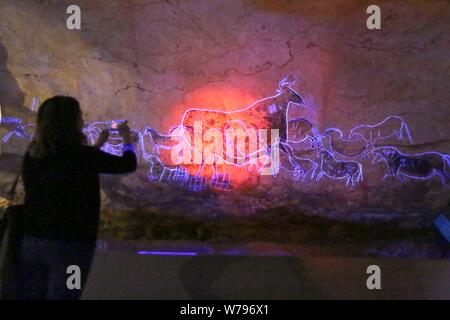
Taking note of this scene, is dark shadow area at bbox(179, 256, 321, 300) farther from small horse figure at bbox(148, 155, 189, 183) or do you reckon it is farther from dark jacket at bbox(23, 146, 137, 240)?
dark jacket at bbox(23, 146, 137, 240)

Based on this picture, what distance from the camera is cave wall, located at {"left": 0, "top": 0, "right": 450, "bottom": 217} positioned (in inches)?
178

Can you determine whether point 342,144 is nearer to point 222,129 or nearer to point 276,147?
point 276,147

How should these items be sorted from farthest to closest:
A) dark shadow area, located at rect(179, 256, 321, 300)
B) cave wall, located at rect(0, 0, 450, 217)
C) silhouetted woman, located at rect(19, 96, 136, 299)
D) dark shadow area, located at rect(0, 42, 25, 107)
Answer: dark shadow area, located at rect(0, 42, 25, 107) < cave wall, located at rect(0, 0, 450, 217) < dark shadow area, located at rect(179, 256, 321, 300) < silhouetted woman, located at rect(19, 96, 136, 299)

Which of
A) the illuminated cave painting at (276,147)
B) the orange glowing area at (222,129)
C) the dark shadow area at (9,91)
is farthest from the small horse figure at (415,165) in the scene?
the dark shadow area at (9,91)

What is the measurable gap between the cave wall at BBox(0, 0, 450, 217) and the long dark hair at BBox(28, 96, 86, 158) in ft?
5.97

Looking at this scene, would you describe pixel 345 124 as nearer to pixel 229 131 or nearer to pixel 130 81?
pixel 229 131

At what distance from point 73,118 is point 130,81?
6.21 ft

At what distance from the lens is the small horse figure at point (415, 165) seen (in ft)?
15.4

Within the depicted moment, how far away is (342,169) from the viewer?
15.6ft

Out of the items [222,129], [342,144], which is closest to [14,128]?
[222,129]

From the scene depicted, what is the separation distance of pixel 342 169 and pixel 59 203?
2838 millimetres

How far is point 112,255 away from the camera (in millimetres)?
4441

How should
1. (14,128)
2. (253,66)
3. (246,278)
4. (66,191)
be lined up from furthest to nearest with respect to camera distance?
1. (14,128)
2. (253,66)
3. (246,278)
4. (66,191)

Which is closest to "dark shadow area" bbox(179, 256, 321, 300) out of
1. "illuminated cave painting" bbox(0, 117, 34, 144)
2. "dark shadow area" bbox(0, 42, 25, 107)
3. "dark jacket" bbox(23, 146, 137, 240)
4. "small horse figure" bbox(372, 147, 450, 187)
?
"small horse figure" bbox(372, 147, 450, 187)
